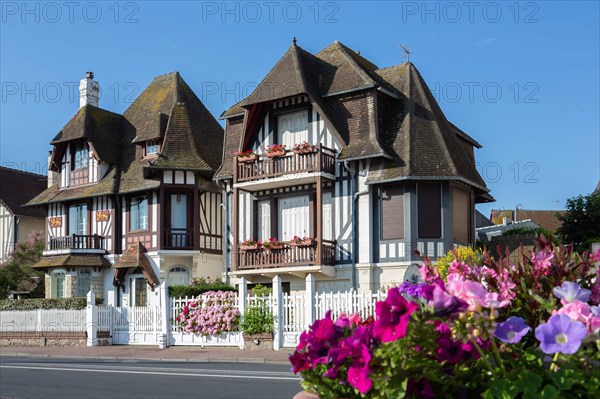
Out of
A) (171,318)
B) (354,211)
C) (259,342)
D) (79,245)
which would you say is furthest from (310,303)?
(79,245)

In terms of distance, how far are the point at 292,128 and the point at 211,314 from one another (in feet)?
25.5

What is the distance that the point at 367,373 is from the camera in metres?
2.94

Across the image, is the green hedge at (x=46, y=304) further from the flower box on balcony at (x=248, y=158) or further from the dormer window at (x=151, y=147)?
the flower box on balcony at (x=248, y=158)

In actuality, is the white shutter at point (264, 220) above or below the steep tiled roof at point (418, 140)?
below

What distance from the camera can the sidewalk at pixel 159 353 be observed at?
67.9 ft

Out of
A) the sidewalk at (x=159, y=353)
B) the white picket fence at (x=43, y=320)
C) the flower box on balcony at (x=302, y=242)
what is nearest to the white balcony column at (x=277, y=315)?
the sidewalk at (x=159, y=353)

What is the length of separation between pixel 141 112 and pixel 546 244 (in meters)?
33.8

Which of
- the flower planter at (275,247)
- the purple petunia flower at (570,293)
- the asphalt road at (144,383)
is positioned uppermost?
the flower planter at (275,247)

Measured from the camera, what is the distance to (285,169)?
27.2 m

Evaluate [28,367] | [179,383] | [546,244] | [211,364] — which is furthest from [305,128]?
[546,244]

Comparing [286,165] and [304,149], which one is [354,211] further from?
[286,165]

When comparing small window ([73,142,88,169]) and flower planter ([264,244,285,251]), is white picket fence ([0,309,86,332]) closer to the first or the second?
flower planter ([264,244,285,251])

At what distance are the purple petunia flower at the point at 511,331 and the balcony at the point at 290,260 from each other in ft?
74.9

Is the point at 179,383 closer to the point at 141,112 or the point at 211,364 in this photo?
the point at 211,364
